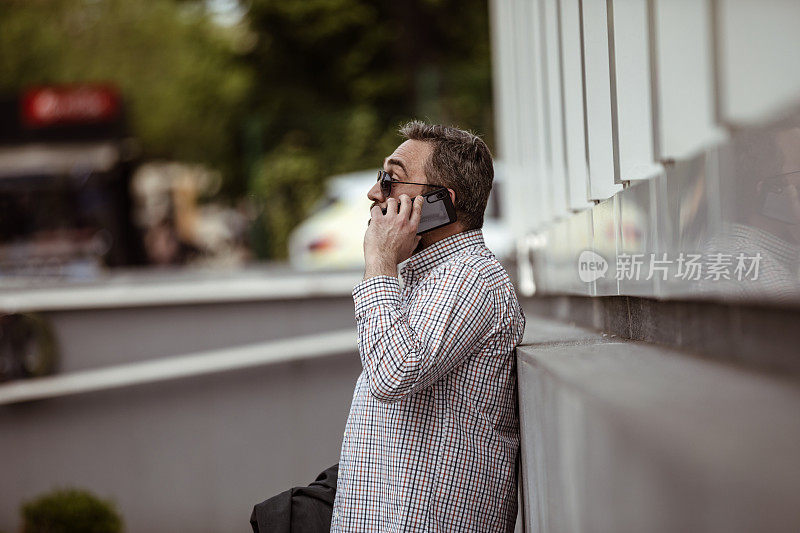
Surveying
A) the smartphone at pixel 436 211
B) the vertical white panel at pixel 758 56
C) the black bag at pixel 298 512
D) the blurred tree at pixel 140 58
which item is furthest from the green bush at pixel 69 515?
the blurred tree at pixel 140 58

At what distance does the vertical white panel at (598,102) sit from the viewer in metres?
2.70

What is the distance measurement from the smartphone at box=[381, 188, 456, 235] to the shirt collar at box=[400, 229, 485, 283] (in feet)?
0.22

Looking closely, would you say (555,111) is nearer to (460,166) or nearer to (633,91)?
(460,166)

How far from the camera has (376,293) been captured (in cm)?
275

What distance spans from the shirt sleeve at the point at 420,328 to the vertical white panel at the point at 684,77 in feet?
2.54

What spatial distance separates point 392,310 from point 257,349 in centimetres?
530

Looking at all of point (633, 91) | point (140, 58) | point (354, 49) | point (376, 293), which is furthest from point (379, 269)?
point (140, 58)

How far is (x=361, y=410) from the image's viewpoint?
112 inches

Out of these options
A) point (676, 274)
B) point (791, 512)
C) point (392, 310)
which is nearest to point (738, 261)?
point (676, 274)

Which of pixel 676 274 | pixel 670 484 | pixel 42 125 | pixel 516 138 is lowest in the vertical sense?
pixel 670 484

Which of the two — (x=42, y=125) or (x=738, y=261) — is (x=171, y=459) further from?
(x=42, y=125)

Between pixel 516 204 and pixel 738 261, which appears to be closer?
pixel 738 261

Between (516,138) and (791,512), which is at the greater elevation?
(516,138)

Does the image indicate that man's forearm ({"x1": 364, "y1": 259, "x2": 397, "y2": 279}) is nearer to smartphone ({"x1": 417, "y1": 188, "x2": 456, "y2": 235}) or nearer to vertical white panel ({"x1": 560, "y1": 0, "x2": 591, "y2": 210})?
smartphone ({"x1": 417, "y1": 188, "x2": 456, "y2": 235})
